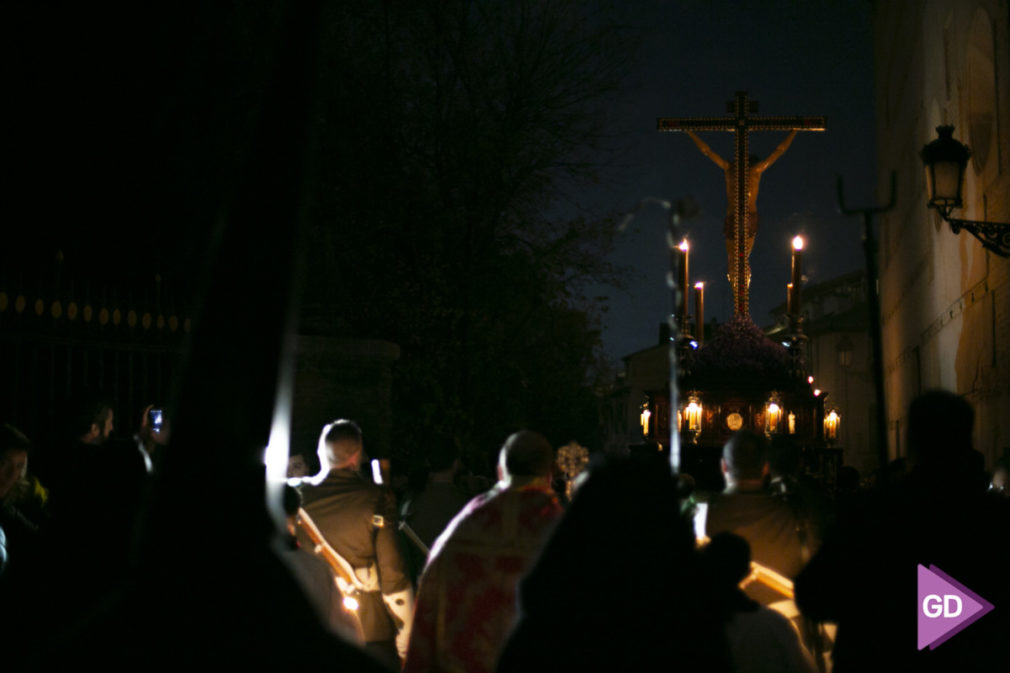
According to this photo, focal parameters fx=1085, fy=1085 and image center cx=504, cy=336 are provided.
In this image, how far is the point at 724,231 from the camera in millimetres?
17641

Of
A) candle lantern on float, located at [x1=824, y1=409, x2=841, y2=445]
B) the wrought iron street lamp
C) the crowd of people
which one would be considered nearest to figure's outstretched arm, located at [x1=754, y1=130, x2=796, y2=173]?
candle lantern on float, located at [x1=824, y1=409, x2=841, y2=445]

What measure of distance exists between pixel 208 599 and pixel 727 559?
169cm

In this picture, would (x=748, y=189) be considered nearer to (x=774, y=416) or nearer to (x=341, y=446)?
(x=774, y=416)

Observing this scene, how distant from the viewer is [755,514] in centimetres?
575

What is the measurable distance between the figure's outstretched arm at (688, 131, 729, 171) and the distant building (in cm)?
372

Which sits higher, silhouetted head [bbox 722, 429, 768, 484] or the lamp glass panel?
the lamp glass panel

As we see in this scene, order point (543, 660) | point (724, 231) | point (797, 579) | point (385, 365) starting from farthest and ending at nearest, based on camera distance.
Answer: point (724, 231), point (385, 365), point (797, 579), point (543, 660)

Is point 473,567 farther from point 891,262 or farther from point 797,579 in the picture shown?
point 891,262

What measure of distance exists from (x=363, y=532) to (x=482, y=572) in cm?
157

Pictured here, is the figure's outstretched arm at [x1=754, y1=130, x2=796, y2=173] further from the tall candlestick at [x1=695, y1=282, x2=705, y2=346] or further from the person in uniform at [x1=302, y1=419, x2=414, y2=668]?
the person in uniform at [x1=302, y1=419, x2=414, y2=668]

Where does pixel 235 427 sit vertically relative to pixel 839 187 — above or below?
below

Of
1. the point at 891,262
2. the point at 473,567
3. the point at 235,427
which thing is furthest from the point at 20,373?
the point at 891,262

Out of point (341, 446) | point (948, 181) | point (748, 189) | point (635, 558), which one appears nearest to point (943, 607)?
point (635, 558)

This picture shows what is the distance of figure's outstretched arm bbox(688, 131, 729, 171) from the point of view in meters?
17.6
